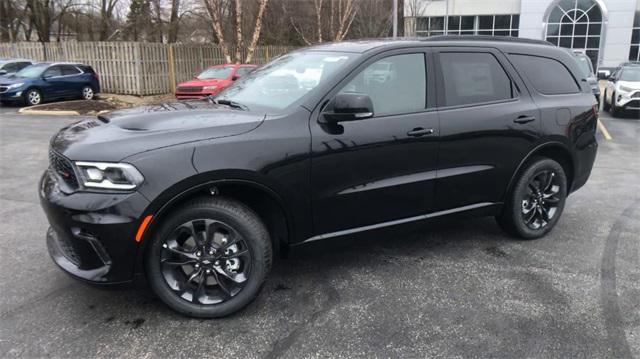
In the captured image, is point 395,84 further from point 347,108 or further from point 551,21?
point 551,21

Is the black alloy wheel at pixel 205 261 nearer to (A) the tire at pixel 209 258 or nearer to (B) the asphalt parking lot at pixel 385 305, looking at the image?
(A) the tire at pixel 209 258

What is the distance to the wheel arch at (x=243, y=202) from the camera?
300 centimetres

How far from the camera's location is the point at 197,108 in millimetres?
3754

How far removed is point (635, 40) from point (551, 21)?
561 cm

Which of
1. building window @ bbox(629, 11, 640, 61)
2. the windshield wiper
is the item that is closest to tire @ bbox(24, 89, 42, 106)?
the windshield wiper

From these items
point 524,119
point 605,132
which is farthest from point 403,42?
point 605,132

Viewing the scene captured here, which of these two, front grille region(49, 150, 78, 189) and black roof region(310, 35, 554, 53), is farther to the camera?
black roof region(310, 35, 554, 53)

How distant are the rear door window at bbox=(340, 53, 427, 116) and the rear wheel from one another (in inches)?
714

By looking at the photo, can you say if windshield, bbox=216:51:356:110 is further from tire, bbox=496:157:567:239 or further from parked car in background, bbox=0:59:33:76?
parked car in background, bbox=0:59:33:76

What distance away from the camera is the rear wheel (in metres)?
19.2

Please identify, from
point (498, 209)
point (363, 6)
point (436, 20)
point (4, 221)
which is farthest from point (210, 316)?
point (436, 20)

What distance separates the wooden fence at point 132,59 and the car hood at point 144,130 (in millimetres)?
18002

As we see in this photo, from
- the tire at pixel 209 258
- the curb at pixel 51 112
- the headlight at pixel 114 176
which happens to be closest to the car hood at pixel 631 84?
the tire at pixel 209 258

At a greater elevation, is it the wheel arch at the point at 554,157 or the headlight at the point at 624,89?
the headlight at the point at 624,89
